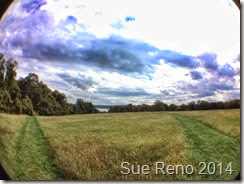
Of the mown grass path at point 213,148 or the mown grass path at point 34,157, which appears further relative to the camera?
the mown grass path at point 34,157

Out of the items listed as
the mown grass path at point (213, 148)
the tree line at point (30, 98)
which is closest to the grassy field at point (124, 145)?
the mown grass path at point (213, 148)

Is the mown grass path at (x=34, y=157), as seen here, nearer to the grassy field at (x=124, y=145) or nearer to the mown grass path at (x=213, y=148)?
the grassy field at (x=124, y=145)

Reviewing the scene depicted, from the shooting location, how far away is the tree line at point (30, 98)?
6742 mm

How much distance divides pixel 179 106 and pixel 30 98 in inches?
72.3

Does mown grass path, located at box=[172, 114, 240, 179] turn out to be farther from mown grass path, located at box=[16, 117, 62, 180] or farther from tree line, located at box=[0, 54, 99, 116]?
mown grass path, located at box=[16, 117, 62, 180]

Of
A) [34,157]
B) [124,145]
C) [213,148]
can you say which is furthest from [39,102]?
[213,148]

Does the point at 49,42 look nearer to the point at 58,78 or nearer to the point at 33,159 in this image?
the point at 58,78

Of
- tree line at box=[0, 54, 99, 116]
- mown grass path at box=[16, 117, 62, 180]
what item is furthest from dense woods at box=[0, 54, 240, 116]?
mown grass path at box=[16, 117, 62, 180]

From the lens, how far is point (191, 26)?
6.48 meters

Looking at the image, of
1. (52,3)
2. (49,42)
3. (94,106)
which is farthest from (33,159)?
(52,3)

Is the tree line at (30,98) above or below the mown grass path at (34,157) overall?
above

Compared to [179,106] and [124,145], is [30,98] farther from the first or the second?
[179,106]

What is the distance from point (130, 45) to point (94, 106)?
87 centimetres

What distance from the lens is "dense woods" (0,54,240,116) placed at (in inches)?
262
